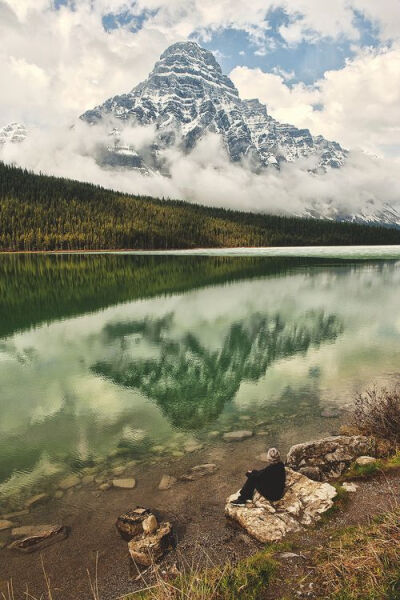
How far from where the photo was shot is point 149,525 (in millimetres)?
9695

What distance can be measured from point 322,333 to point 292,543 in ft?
88.6

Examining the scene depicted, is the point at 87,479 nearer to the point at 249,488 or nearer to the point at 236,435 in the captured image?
the point at 249,488

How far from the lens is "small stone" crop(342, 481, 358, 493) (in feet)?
35.7

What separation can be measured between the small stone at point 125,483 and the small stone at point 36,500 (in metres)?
2.03

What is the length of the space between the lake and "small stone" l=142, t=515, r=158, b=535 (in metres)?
3.45

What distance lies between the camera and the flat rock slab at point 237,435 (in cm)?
1541

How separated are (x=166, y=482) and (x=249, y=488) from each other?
2.91 metres

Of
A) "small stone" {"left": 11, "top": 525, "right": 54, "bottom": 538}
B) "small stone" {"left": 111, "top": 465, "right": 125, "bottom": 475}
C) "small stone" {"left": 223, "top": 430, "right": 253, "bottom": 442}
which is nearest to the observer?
"small stone" {"left": 11, "top": 525, "right": 54, "bottom": 538}

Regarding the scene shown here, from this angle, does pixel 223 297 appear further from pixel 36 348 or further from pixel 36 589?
pixel 36 589

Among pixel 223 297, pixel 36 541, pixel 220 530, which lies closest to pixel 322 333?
pixel 223 297

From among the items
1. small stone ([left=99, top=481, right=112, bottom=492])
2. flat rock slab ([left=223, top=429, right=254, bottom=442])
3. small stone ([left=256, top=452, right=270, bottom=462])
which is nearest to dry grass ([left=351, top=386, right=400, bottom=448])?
small stone ([left=256, top=452, right=270, bottom=462])

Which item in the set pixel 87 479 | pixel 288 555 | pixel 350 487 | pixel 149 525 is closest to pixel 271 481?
pixel 350 487

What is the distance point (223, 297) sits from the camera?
54469 mm

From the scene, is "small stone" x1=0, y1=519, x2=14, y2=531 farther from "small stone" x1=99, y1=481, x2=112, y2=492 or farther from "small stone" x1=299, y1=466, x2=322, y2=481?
"small stone" x1=299, y1=466, x2=322, y2=481
